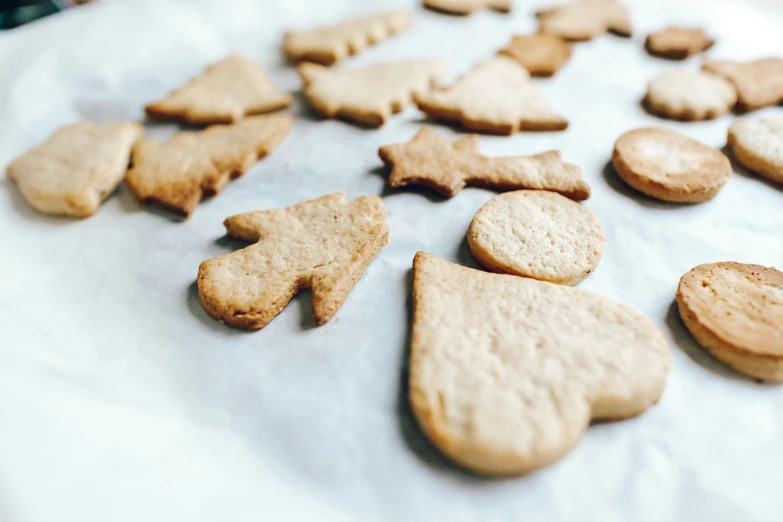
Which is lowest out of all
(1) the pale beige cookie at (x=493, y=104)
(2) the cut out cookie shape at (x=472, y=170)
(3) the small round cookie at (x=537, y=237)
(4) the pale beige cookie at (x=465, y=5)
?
(3) the small round cookie at (x=537, y=237)

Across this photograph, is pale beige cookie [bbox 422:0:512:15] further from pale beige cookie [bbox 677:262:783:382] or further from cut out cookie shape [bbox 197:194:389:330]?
pale beige cookie [bbox 677:262:783:382]

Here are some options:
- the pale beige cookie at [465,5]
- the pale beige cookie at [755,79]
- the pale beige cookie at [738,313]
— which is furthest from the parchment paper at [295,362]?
the pale beige cookie at [465,5]

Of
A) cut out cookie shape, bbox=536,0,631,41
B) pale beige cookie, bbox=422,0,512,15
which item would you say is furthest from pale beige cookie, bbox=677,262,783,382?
pale beige cookie, bbox=422,0,512,15

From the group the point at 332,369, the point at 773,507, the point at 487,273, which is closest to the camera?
the point at 773,507

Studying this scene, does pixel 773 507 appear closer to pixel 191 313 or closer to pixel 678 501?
pixel 678 501

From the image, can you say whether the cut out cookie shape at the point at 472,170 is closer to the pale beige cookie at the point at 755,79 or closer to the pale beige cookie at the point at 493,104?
the pale beige cookie at the point at 493,104

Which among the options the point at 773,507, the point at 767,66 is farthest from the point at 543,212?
the point at 767,66
